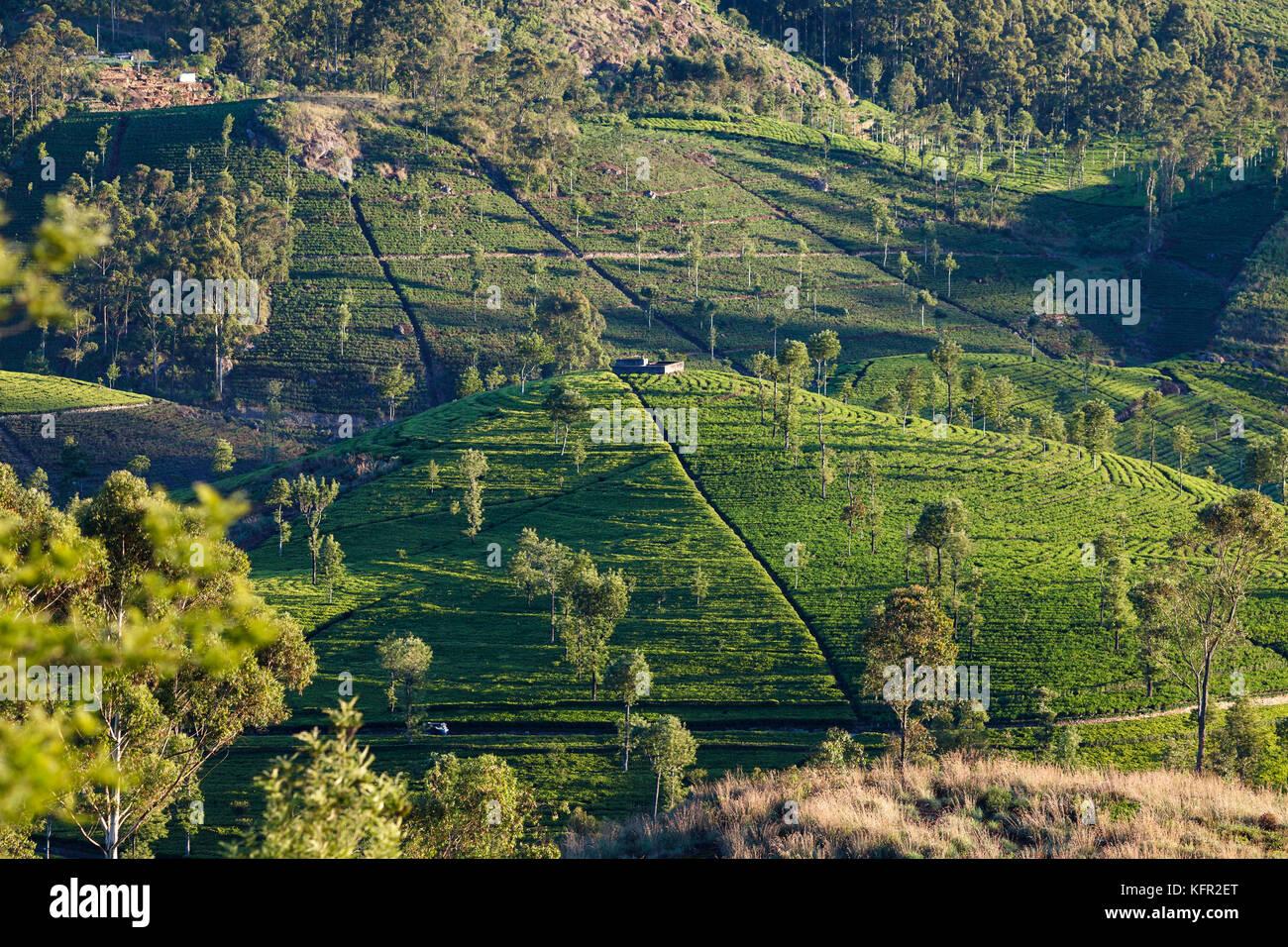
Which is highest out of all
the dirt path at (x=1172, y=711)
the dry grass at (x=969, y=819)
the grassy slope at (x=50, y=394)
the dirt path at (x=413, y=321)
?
the dirt path at (x=413, y=321)

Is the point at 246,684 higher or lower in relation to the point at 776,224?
lower

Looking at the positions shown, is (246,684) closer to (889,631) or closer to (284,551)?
(889,631)

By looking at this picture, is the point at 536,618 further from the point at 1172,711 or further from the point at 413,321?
the point at 413,321

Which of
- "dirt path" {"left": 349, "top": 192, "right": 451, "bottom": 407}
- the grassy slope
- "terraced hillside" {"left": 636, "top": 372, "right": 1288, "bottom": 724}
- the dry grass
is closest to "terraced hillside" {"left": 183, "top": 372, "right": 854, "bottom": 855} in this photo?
"terraced hillside" {"left": 636, "top": 372, "right": 1288, "bottom": 724}

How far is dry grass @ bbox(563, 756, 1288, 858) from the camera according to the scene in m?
19.5

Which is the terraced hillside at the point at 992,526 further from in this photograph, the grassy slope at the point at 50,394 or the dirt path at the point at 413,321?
the grassy slope at the point at 50,394

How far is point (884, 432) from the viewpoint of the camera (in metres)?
108

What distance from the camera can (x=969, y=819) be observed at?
Answer: 2139 cm

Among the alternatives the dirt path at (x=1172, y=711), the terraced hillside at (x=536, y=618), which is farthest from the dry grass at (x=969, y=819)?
the dirt path at (x=1172, y=711)

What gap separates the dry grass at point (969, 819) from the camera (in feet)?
64.0

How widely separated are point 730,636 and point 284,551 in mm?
40670

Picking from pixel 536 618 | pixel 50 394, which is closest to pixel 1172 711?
pixel 536 618

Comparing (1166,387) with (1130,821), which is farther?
(1166,387)
